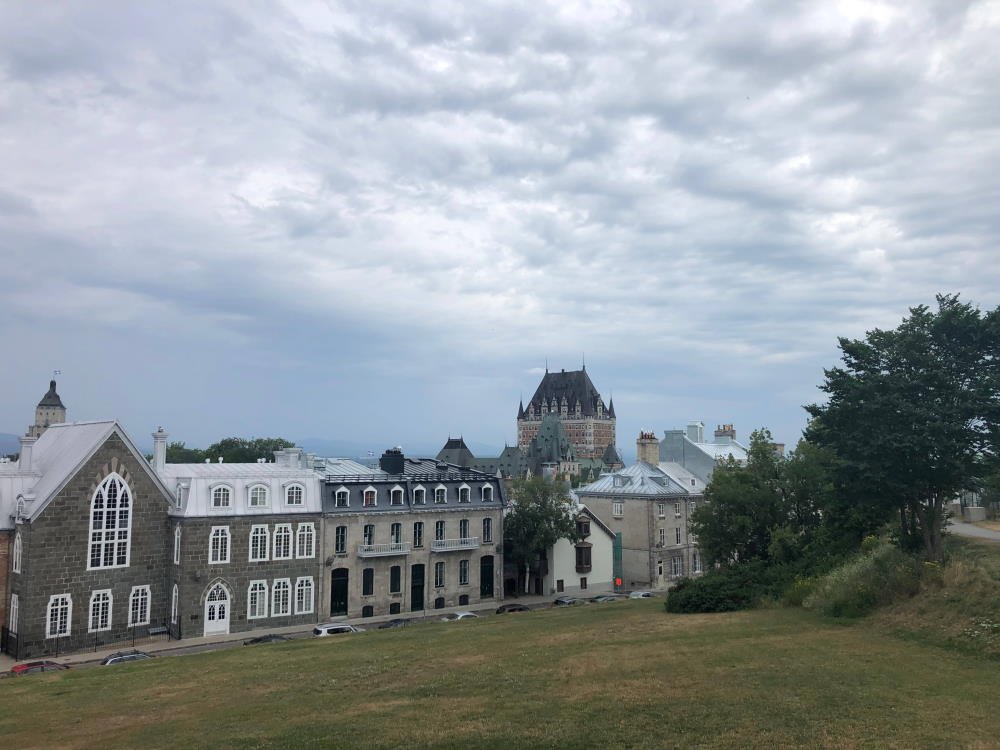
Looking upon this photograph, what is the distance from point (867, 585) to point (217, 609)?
4015 cm

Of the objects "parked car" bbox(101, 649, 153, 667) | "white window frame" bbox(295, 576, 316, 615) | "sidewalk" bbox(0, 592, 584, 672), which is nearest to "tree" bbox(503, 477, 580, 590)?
"sidewalk" bbox(0, 592, 584, 672)

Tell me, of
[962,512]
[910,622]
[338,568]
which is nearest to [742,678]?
[910,622]

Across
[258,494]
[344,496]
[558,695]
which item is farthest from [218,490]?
[558,695]

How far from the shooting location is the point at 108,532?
48.0 m

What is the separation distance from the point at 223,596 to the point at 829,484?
4018cm

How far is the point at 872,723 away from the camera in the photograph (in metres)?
18.2

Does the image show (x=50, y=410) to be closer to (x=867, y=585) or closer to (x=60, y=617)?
(x=60, y=617)

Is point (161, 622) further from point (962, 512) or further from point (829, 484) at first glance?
point (962, 512)

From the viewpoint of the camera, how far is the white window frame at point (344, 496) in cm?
5575

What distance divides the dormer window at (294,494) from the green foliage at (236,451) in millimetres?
47946

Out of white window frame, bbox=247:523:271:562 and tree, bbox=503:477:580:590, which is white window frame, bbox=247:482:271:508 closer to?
white window frame, bbox=247:523:271:562

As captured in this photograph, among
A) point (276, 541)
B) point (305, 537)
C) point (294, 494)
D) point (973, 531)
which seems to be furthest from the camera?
point (294, 494)

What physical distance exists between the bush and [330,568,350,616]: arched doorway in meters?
33.4

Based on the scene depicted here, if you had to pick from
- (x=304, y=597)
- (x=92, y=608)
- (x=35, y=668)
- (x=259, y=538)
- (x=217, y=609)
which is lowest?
(x=35, y=668)
